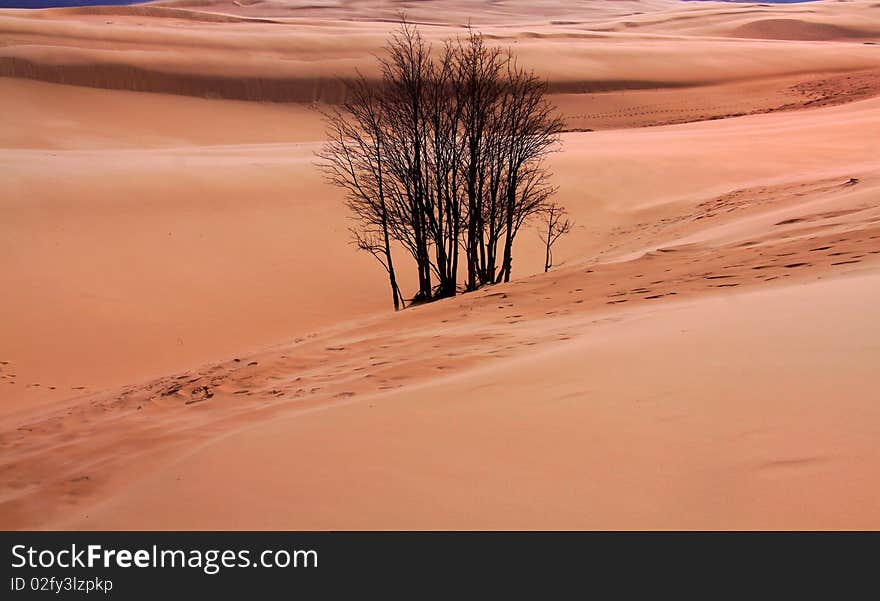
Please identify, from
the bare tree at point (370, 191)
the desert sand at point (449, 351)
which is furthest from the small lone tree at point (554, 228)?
the bare tree at point (370, 191)

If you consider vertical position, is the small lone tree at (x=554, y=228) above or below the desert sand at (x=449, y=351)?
below

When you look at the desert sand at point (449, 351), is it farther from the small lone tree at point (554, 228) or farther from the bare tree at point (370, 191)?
the bare tree at point (370, 191)

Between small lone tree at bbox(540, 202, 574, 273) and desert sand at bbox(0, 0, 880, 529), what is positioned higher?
desert sand at bbox(0, 0, 880, 529)

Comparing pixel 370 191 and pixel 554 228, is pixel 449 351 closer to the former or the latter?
pixel 370 191

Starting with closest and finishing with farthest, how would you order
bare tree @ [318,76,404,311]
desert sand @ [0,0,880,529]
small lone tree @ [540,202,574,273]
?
1. desert sand @ [0,0,880,529]
2. bare tree @ [318,76,404,311]
3. small lone tree @ [540,202,574,273]

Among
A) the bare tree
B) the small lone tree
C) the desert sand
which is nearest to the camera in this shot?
the desert sand

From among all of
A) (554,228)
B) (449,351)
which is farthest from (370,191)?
(449,351)

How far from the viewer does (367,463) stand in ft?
14.0

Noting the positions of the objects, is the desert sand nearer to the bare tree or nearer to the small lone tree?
the small lone tree

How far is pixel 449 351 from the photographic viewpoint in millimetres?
7113

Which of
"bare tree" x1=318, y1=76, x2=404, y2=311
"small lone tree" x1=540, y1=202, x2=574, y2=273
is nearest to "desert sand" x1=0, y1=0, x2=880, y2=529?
"small lone tree" x1=540, y1=202, x2=574, y2=273

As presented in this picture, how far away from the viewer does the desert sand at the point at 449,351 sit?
3762 millimetres

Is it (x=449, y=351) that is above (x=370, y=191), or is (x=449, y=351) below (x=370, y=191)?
below

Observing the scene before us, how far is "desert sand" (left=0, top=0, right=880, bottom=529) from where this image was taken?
376 cm
